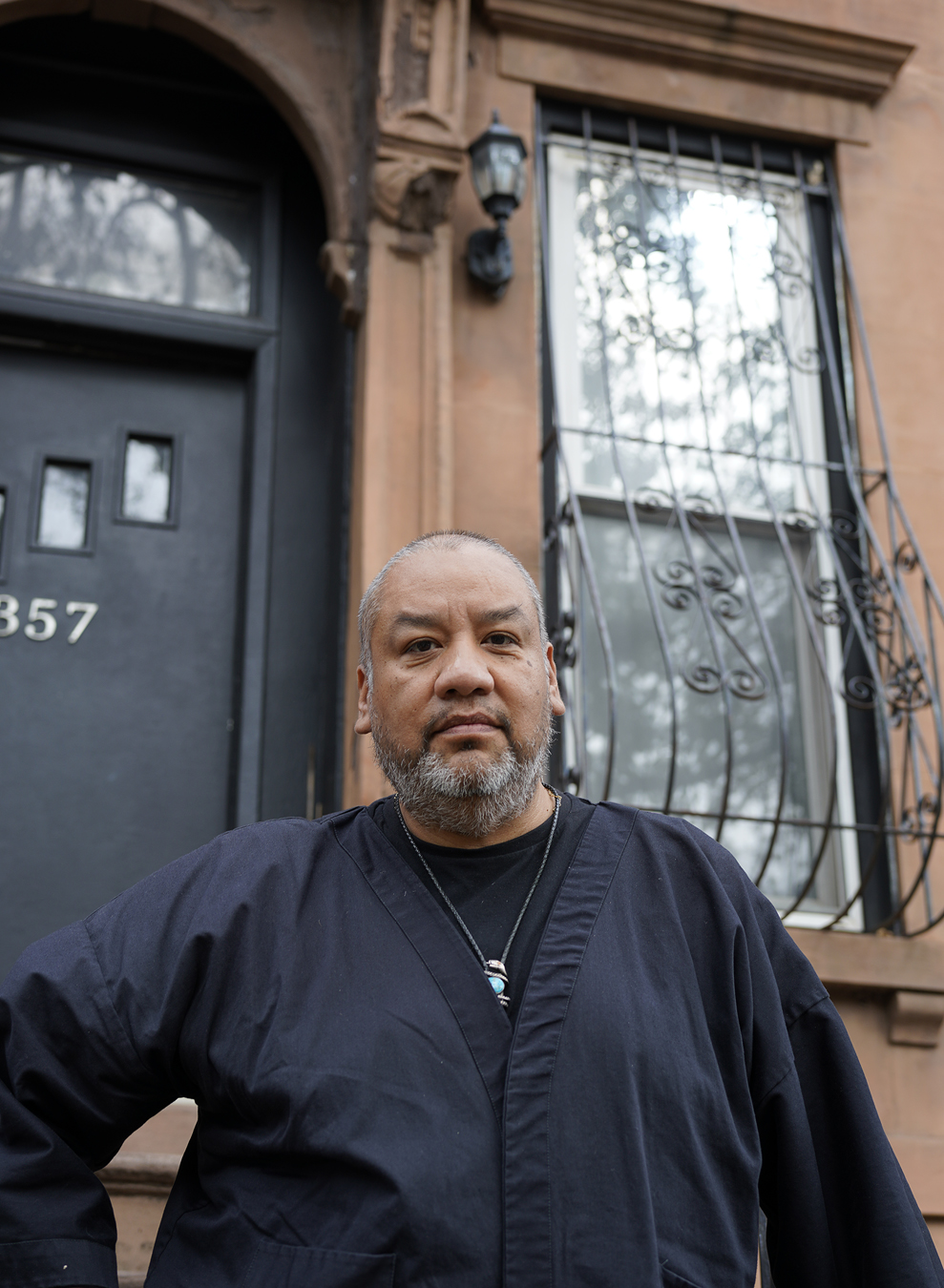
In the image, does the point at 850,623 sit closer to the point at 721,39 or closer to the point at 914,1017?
the point at 914,1017

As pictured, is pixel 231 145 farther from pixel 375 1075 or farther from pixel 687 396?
pixel 375 1075

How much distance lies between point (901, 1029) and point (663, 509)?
68.5 inches

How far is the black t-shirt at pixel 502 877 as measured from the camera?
86.2 inches

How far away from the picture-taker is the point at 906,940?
399 centimetres

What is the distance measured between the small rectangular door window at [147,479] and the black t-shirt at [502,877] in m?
2.06

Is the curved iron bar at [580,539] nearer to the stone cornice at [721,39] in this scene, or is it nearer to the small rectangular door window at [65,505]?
the stone cornice at [721,39]

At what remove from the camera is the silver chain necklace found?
210cm

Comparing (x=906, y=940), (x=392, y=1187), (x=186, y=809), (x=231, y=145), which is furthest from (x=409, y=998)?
(x=231, y=145)

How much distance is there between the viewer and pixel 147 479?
425 centimetres

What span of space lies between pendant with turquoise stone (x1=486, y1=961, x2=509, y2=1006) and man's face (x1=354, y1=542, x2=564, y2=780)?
0.31 meters

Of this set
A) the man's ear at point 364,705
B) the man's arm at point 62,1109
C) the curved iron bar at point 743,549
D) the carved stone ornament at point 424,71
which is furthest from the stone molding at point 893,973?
the carved stone ornament at point 424,71

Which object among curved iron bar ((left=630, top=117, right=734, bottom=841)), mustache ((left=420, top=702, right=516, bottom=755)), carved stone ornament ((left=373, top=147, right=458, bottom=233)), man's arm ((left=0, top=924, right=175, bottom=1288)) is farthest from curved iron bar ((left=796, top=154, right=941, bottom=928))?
man's arm ((left=0, top=924, right=175, bottom=1288))

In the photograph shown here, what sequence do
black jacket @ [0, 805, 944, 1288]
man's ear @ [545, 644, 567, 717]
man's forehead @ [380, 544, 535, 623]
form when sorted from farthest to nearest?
man's ear @ [545, 644, 567, 717] → man's forehead @ [380, 544, 535, 623] → black jacket @ [0, 805, 944, 1288]

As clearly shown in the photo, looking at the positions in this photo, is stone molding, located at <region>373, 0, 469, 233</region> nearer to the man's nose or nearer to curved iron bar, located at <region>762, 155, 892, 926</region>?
curved iron bar, located at <region>762, 155, 892, 926</region>
